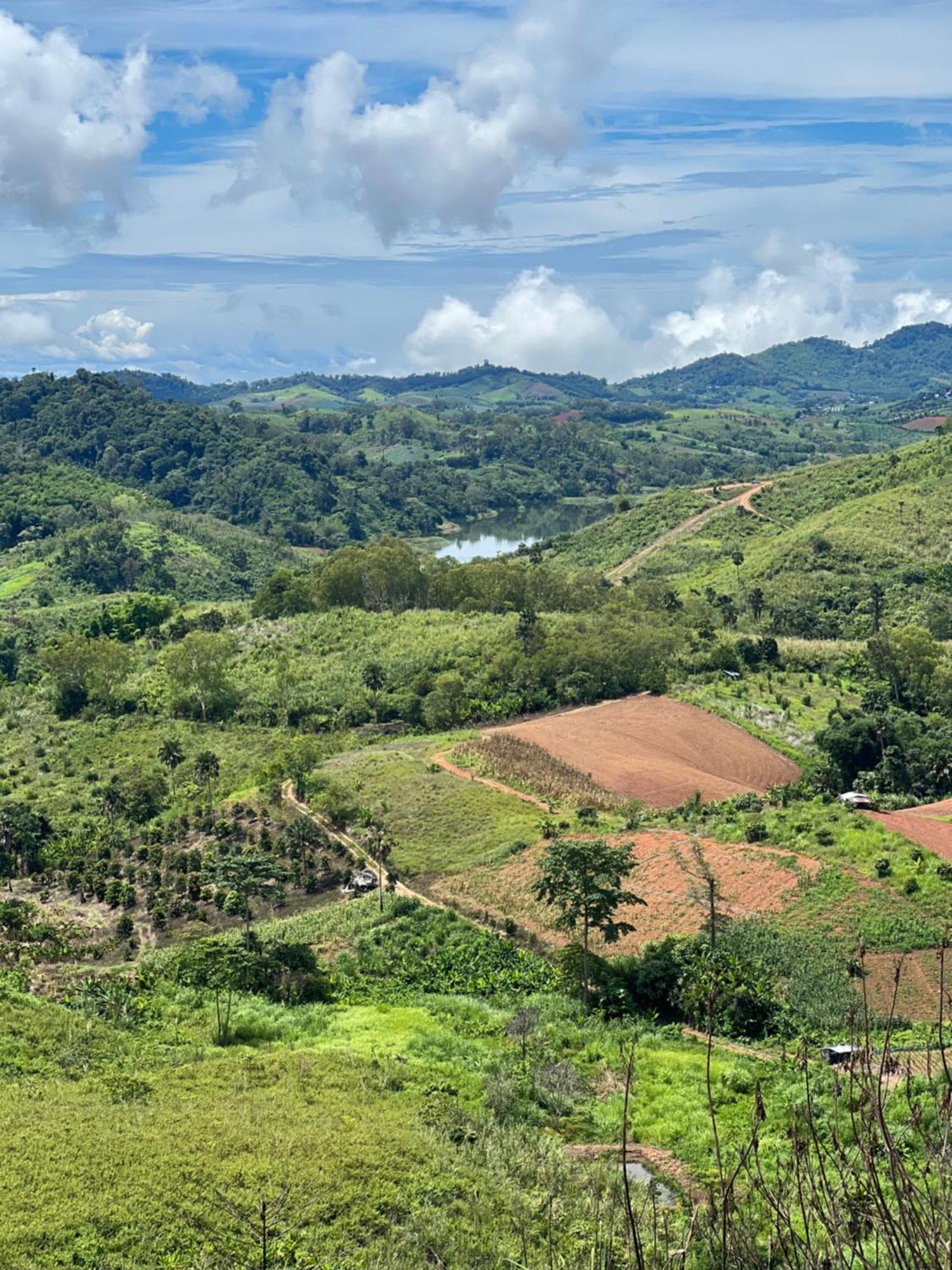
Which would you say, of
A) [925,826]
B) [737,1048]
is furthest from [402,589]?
[737,1048]

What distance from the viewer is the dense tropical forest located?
47.0 ft

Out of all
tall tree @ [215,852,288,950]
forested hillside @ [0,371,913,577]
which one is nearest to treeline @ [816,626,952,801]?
tall tree @ [215,852,288,950]

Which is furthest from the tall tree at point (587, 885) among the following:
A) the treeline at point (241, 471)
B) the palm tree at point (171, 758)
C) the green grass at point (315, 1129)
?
the treeline at point (241, 471)

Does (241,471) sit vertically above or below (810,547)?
above

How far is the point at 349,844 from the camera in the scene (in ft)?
126

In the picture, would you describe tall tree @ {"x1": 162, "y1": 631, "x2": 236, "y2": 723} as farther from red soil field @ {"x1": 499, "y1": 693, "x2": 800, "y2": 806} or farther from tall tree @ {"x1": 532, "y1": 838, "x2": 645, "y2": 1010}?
tall tree @ {"x1": 532, "y1": 838, "x2": 645, "y2": 1010}

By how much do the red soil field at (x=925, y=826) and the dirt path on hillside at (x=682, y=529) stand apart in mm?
64689

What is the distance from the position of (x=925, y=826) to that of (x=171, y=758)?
29.7m

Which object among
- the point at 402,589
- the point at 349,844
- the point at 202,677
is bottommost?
the point at 349,844

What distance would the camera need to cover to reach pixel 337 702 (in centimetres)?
5659

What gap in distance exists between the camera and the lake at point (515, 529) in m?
146

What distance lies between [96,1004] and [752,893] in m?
16.8

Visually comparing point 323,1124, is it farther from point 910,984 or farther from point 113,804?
point 113,804

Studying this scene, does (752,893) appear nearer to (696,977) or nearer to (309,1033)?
(696,977)
